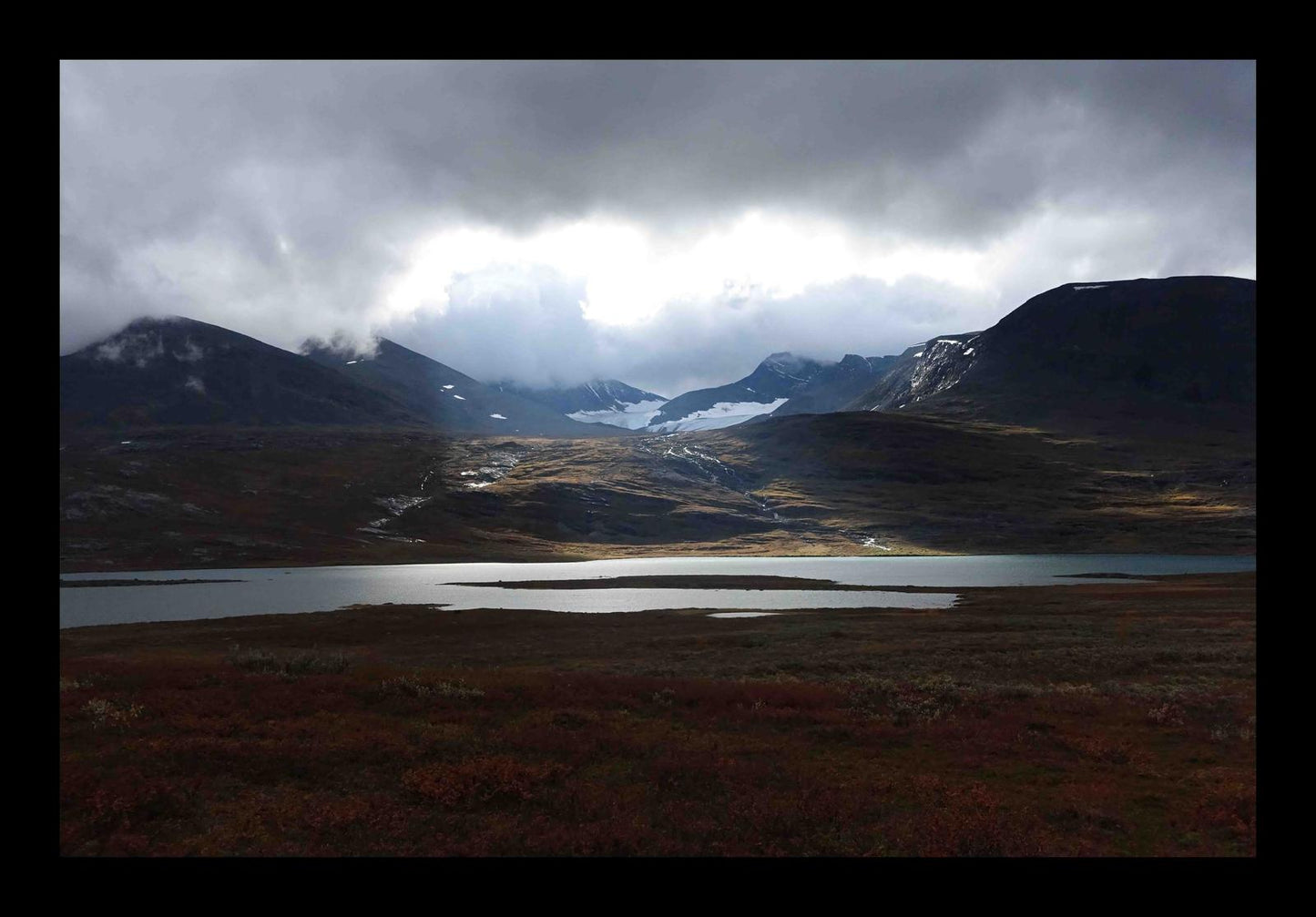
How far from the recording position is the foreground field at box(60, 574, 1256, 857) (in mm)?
16578

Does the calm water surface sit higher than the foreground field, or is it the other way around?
the foreground field

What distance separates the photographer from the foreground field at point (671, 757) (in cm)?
1658

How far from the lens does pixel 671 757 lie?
22.4 meters

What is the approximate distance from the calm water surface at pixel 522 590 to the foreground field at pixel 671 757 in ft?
187

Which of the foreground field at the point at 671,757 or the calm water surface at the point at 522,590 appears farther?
the calm water surface at the point at 522,590

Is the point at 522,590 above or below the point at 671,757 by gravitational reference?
below

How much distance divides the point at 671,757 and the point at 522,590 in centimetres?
10752

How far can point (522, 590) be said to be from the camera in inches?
4970

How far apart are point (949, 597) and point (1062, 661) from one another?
201 feet

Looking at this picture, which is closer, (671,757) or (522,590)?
(671,757)

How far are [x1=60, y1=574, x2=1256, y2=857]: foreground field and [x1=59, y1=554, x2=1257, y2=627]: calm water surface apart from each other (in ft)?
187

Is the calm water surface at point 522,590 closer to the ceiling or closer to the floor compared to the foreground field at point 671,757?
closer to the floor
